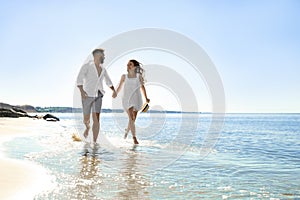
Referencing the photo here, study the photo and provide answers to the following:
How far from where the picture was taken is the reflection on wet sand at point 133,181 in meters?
3.45

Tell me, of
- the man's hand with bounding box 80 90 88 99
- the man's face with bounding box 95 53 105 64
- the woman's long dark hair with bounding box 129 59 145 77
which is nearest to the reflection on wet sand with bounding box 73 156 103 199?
the man's hand with bounding box 80 90 88 99

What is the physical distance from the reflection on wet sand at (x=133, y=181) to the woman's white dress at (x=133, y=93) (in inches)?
140

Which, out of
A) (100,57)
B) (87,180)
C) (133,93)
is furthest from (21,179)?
(133,93)

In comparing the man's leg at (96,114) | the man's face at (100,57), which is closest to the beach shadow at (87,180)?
the man's leg at (96,114)

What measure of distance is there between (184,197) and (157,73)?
7256 millimetres

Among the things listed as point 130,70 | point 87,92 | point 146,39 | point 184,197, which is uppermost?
point 146,39

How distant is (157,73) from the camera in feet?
34.4

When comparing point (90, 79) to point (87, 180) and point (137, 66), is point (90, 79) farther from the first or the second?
point (87, 180)

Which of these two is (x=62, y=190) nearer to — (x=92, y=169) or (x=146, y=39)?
(x=92, y=169)

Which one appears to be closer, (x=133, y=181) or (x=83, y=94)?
(x=133, y=181)

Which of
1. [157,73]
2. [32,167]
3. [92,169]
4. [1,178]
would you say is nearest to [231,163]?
[92,169]

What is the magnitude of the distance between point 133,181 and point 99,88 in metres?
4.85

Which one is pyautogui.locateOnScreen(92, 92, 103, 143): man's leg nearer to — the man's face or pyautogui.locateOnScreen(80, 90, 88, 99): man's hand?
pyautogui.locateOnScreen(80, 90, 88, 99): man's hand

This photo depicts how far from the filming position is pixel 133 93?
930cm
